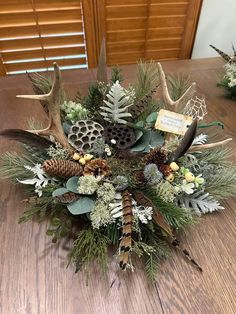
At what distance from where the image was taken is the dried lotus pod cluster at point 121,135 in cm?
64

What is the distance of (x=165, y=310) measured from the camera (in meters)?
0.53

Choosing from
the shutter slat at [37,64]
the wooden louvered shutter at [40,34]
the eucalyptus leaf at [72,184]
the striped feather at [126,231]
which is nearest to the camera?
the striped feather at [126,231]

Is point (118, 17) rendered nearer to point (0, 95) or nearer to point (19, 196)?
point (0, 95)

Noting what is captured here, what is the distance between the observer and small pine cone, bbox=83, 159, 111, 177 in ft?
1.95

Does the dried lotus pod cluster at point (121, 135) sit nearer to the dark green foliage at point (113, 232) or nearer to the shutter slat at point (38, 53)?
the dark green foliage at point (113, 232)

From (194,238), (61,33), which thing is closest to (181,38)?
(61,33)

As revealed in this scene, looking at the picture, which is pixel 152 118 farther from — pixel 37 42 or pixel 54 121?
pixel 37 42

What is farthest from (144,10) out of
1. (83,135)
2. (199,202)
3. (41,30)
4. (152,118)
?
(199,202)

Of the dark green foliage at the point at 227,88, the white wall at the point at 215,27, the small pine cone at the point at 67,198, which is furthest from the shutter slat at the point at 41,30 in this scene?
the small pine cone at the point at 67,198

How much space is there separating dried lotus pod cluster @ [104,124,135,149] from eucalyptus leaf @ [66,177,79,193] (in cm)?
13

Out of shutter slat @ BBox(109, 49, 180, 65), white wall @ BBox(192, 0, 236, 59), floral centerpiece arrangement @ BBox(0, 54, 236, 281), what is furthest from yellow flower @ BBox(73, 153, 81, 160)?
white wall @ BBox(192, 0, 236, 59)

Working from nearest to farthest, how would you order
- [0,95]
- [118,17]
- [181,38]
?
[0,95], [118,17], [181,38]

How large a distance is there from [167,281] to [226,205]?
26 cm

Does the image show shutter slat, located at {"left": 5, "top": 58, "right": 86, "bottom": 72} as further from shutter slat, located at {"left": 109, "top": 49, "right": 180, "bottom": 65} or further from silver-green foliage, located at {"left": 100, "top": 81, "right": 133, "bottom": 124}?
silver-green foliage, located at {"left": 100, "top": 81, "right": 133, "bottom": 124}
